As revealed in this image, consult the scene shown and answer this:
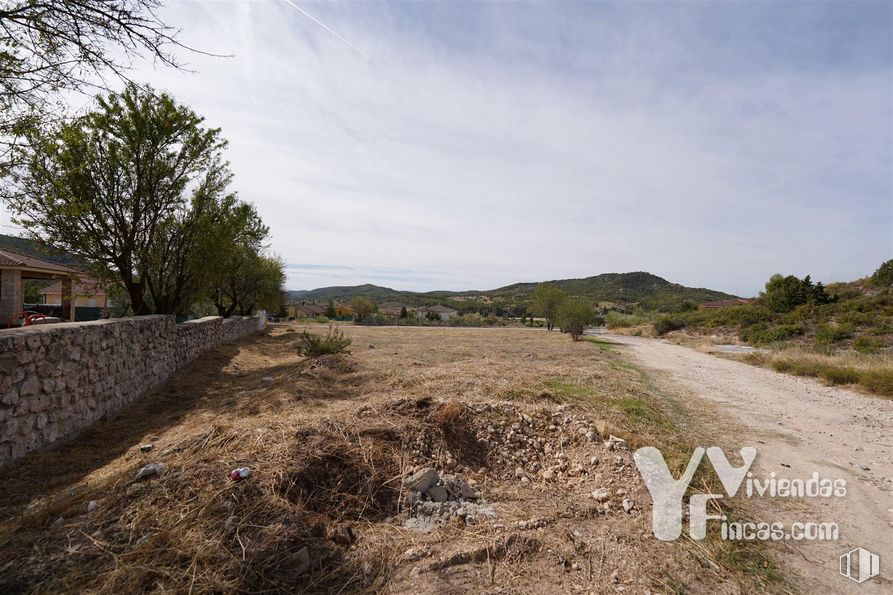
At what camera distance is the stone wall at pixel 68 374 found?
14.4 feet

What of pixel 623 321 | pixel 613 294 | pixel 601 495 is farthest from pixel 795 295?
pixel 613 294

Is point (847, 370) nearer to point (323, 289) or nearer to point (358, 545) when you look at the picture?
point (358, 545)

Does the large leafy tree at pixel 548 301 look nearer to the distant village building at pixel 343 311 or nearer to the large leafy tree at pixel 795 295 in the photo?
the large leafy tree at pixel 795 295

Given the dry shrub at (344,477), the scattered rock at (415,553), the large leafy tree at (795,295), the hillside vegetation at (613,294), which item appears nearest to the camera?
the scattered rock at (415,553)

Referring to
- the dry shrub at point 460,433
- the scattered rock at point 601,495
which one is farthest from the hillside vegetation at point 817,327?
the dry shrub at point 460,433

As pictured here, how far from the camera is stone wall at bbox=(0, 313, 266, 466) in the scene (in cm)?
440

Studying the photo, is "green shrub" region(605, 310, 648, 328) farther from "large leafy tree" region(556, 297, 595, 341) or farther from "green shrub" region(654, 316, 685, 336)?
"large leafy tree" region(556, 297, 595, 341)

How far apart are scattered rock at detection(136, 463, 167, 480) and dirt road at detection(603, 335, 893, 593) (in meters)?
4.80

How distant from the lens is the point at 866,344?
19.1 meters

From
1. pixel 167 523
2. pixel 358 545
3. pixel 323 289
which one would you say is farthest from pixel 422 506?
pixel 323 289

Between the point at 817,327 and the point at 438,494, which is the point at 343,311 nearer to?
the point at 817,327

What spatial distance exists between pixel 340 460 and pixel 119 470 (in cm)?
221

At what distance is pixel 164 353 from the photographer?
30.3ft

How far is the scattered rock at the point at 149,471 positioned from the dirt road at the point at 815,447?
4.80 meters
